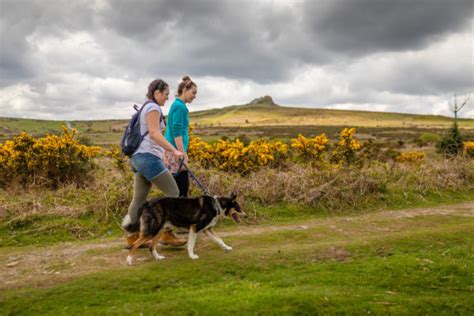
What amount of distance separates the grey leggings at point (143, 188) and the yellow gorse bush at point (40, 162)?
7559 mm

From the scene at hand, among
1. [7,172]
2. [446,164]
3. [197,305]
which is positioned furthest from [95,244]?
[446,164]

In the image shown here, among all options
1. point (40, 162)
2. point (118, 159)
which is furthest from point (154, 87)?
point (40, 162)

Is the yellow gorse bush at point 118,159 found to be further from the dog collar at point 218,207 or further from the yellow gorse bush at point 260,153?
the dog collar at point 218,207

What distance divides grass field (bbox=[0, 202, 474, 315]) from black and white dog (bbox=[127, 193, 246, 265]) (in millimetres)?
415

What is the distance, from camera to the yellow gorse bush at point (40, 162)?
14.1 meters

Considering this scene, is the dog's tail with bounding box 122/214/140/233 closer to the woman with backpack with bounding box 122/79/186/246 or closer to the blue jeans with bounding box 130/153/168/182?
the woman with backpack with bounding box 122/79/186/246

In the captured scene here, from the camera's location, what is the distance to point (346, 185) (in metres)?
13.5

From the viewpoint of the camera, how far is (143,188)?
304 inches

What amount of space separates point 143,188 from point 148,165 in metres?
0.68

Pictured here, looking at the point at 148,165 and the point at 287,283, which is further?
the point at 148,165

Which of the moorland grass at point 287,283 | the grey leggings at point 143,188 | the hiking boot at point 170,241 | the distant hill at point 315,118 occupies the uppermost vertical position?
the distant hill at point 315,118

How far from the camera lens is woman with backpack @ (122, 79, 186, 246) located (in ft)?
23.1

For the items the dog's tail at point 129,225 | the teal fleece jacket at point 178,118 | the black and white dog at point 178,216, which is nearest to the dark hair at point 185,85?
the teal fleece jacket at point 178,118

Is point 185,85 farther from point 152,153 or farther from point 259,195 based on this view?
point 259,195
